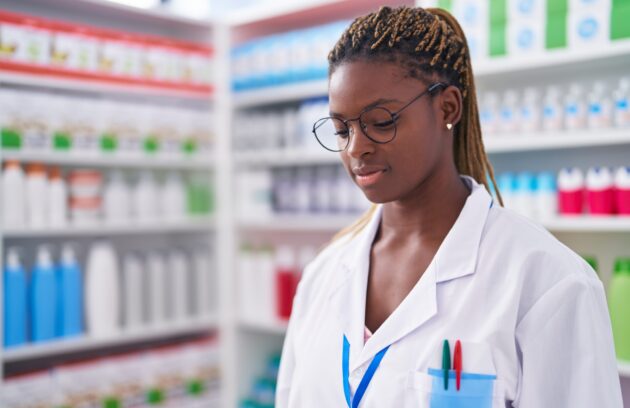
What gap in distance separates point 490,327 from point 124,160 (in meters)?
2.38

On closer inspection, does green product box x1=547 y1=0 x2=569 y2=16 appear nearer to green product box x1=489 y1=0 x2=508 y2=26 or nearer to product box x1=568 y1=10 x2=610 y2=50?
product box x1=568 y1=10 x2=610 y2=50

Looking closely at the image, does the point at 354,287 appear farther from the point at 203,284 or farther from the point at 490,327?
the point at 203,284

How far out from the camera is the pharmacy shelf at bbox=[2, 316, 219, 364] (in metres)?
2.78

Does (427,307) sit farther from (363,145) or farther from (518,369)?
(363,145)

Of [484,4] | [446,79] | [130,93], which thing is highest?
[484,4]

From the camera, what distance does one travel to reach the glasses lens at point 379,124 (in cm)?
108

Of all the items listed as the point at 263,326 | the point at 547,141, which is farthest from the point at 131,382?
the point at 547,141

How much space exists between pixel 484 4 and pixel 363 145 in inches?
63.8

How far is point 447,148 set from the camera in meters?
1.18

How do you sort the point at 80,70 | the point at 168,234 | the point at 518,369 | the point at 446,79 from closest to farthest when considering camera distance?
1. the point at 518,369
2. the point at 446,79
3. the point at 80,70
4. the point at 168,234

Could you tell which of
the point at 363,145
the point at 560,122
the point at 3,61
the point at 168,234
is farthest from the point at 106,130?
the point at 363,145

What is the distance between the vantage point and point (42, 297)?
110 inches

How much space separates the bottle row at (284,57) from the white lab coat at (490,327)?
1.91 meters

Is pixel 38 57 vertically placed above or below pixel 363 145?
above
